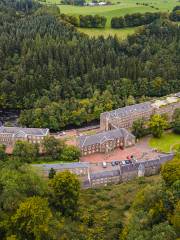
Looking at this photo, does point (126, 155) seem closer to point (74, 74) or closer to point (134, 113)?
point (134, 113)

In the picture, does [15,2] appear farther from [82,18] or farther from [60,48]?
[60,48]

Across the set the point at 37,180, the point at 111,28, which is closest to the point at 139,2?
the point at 111,28

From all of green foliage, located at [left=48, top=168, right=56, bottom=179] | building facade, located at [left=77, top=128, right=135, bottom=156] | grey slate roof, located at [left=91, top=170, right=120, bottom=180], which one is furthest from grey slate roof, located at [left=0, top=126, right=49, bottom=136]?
grey slate roof, located at [left=91, top=170, right=120, bottom=180]

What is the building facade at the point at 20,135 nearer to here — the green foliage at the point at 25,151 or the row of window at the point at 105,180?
the green foliage at the point at 25,151

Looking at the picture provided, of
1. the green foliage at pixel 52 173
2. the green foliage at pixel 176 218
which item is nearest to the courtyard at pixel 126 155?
the green foliage at pixel 52 173

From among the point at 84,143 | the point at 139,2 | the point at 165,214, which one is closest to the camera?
the point at 165,214

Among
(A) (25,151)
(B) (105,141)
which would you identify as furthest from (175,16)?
(A) (25,151)
